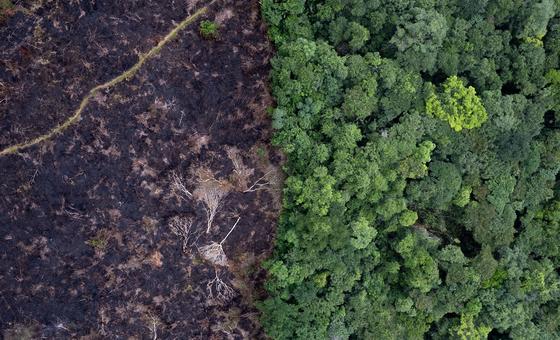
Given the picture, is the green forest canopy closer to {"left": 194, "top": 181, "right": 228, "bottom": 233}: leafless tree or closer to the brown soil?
the brown soil

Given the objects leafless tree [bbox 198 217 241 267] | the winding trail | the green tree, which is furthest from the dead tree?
the green tree

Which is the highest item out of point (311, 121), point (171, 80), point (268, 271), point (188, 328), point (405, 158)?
point (171, 80)

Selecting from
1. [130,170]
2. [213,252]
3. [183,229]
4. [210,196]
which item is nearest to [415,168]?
[210,196]

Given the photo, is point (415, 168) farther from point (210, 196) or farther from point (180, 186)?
point (180, 186)

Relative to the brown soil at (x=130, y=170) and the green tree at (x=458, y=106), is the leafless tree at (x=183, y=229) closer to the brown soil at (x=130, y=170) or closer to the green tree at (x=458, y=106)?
the brown soil at (x=130, y=170)

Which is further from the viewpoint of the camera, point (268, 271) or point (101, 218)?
point (268, 271)

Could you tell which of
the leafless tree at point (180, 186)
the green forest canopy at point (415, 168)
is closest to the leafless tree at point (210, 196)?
the leafless tree at point (180, 186)

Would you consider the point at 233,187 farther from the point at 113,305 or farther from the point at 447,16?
the point at 447,16

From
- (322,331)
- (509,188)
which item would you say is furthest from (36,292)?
(509,188)
